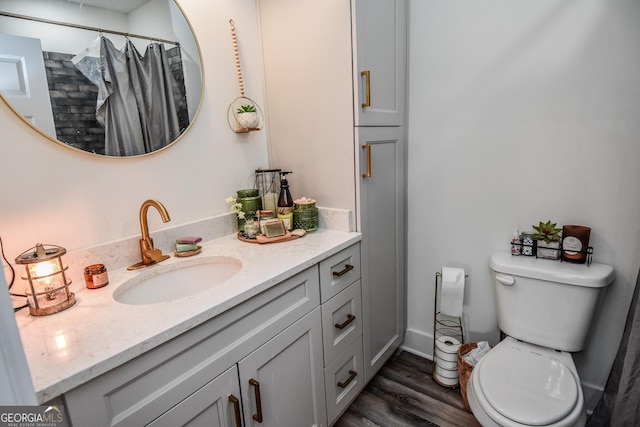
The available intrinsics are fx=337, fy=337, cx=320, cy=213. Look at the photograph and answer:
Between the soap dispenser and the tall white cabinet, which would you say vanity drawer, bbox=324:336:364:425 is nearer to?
the tall white cabinet

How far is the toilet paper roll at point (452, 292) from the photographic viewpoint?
1706 mm

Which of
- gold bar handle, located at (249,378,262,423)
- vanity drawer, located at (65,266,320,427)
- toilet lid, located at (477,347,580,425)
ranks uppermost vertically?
vanity drawer, located at (65,266,320,427)

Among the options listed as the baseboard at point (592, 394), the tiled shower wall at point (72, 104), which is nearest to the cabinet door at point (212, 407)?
the tiled shower wall at point (72, 104)

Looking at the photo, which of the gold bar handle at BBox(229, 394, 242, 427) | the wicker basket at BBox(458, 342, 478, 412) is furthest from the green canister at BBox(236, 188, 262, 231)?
the wicker basket at BBox(458, 342, 478, 412)

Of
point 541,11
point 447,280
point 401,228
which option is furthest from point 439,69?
point 447,280

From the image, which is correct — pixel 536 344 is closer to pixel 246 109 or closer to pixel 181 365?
pixel 181 365

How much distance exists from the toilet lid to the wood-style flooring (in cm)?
44

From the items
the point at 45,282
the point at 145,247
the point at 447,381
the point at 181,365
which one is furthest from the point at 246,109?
the point at 447,381

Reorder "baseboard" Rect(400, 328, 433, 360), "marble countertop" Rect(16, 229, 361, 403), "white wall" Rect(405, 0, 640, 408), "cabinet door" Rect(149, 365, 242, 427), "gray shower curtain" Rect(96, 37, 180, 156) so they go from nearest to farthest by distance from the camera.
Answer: "marble countertop" Rect(16, 229, 361, 403) → "cabinet door" Rect(149, 365, 242, 427) → "gray shower curtain" Rect(96, 37, 180, 156) → "white wall" Rect(405, 0, 640, 408) → "baseboard" Rect(400, 328, 433, 360)

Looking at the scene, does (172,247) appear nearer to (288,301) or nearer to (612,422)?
(288,301)

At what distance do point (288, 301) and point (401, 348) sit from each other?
120 cm

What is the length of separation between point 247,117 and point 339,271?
83 centimetres

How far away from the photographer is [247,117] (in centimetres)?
158

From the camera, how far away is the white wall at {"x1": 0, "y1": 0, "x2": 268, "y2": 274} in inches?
40.8
